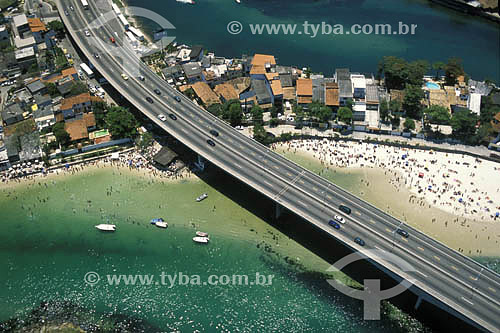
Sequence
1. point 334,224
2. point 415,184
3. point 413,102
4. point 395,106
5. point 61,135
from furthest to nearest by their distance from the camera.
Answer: point 413,102 → point 395,106 → point 61,135 → point 415,184 → point 334,224

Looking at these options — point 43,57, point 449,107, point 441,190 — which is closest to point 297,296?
point 441,190

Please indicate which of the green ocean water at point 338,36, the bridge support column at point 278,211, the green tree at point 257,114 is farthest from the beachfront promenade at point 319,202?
the green ocean water at point 338,36

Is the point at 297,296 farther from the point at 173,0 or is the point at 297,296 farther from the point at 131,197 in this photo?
the point at 173,0

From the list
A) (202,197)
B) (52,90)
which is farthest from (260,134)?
(52,90)

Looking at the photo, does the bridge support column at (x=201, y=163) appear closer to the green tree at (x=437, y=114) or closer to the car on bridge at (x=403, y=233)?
the car on bridge at (x=403, y=233)

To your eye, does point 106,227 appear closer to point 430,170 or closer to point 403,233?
point 403,233

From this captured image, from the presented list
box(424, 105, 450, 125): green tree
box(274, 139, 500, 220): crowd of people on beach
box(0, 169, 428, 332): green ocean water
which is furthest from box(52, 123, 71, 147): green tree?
box(424, 105, 450, 125): green tree
